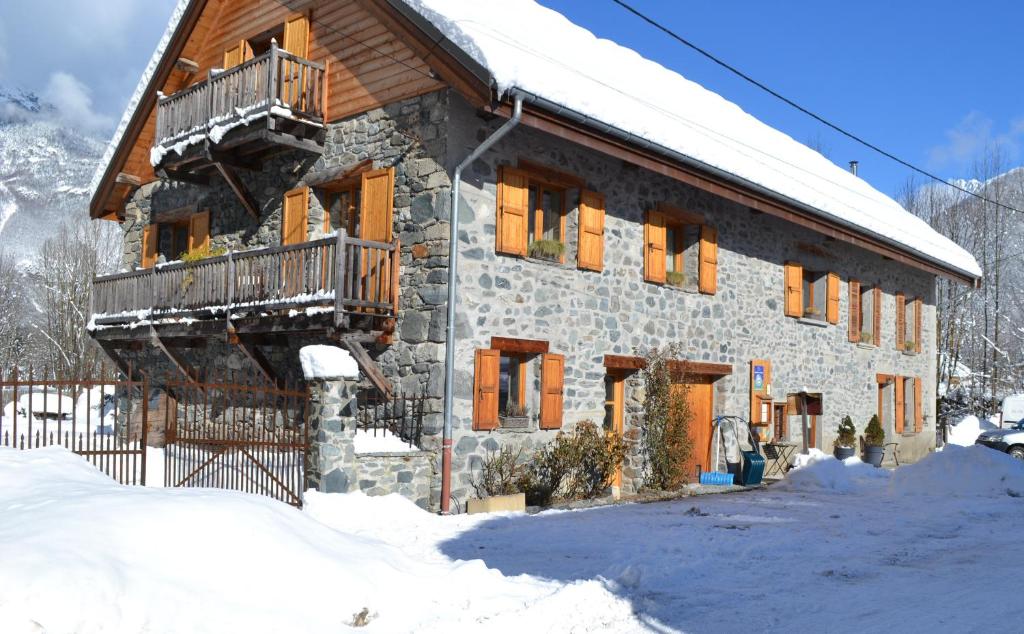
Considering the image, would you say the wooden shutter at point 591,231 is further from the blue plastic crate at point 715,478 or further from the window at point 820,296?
the window at point 820,296

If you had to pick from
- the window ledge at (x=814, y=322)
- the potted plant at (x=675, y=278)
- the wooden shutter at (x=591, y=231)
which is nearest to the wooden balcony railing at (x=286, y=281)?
the wooden shutter at (x=591, y=231)

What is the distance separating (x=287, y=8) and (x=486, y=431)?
305 inches

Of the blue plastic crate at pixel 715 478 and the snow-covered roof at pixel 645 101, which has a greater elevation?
the snow-covered roof at pixel 645 101

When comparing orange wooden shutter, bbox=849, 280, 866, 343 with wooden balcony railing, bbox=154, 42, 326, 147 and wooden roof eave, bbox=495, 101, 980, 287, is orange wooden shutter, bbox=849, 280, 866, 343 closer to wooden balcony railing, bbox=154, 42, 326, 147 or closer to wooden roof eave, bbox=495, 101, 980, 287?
wooden roof eave, bbox=495, 101, 980, 287

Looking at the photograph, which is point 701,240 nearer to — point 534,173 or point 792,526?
point 534,173

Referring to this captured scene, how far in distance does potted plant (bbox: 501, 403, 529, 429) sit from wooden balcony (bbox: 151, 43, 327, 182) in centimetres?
491

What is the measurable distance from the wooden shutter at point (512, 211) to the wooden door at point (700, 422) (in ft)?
17.1

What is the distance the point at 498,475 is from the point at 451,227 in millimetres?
3316

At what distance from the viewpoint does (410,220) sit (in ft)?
39.8

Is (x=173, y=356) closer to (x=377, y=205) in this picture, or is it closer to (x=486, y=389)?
(x=377, y=205)

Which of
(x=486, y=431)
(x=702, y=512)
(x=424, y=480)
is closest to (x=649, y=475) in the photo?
(x=702, y=512)

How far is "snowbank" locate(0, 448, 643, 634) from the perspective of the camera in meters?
4.77

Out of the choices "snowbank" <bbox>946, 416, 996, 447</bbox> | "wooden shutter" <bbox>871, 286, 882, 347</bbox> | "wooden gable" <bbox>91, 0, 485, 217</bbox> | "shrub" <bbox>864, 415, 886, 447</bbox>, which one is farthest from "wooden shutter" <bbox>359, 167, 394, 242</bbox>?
"snowbank" <bbox>946, 416, 996, 447</bbox>

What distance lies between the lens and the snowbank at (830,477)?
51.7ft
